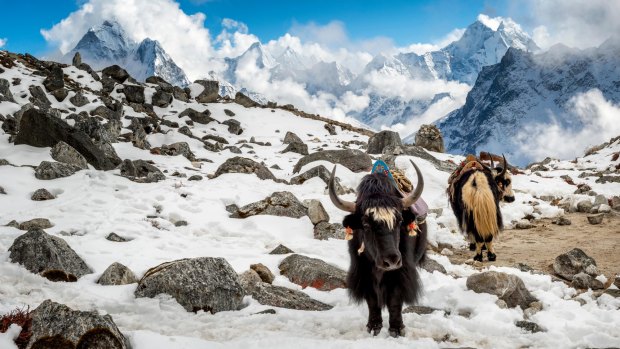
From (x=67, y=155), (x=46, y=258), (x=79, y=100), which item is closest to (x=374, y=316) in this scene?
(x=46, y=258)

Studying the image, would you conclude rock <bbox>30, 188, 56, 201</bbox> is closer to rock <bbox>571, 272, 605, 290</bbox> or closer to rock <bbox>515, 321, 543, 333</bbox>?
rock <bbox>515, 321, 543, 333</bbox>

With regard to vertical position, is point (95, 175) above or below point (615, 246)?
above

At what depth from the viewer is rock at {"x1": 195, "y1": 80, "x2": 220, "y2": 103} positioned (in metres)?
40.9

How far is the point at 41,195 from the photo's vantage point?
9703mm

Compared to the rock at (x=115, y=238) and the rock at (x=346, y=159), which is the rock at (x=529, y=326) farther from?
→ the rock at (x=346, y=159)

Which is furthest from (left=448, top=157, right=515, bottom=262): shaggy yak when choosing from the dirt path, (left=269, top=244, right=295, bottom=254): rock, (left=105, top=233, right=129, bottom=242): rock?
(left=105, top=233, right=129, bottom=242): rock

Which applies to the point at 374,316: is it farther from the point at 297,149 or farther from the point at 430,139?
the point at 430,139

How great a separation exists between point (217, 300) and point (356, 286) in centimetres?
174

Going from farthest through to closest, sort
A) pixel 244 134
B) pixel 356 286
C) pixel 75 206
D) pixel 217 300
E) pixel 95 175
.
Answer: pixel 244 134
pixel 95 175
pixel 75 206
pixel 217 300
pixel 356 286

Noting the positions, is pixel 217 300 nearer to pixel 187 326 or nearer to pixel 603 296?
pixel 187 326

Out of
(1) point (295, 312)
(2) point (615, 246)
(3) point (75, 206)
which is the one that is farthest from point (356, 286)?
(3) point (75, 206)

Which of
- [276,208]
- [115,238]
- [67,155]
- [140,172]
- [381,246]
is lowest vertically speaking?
[381,246]

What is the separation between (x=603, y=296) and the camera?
16.2ft

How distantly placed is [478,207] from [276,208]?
481 centimetres
